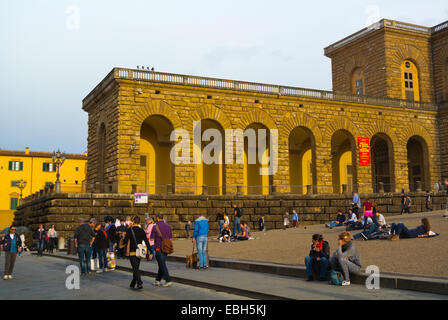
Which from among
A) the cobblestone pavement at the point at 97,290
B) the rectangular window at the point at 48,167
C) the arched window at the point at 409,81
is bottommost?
the cobblestone pavement at the point at 97,290

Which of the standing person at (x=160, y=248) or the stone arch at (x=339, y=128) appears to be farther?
the stone arch at (x=339, y=128)

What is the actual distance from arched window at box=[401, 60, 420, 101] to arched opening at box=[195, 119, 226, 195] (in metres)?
16.4

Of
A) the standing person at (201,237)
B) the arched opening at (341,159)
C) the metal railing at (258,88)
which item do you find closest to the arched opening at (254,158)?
the metal railing at (258,88)

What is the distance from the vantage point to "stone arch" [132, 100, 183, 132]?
86.4 ft

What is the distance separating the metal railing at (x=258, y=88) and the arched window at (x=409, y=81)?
7.82 ft

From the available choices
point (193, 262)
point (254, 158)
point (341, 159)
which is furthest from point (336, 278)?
point (341, 159)

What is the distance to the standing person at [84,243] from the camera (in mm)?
12055

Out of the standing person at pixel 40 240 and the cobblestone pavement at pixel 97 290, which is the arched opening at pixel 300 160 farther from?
the cobblestone pavement at pixel 97 290

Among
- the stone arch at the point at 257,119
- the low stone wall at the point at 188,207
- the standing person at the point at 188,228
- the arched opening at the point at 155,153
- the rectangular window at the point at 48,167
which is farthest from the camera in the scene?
the rectangular window at the point at 48,167

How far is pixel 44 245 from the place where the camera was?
22.8 meters

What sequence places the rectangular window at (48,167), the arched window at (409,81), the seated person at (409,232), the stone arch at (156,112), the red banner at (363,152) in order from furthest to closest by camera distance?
1. the rectangular window at (48,167)
2. the arched window at (409,81)
3. the red banner at (363,152)
4. the stone arch at (156,112)
5. the seated person at (409,232)

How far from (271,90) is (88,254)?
2014cm

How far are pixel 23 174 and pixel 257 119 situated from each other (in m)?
32.2

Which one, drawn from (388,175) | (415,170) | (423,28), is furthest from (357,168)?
(423,28)
